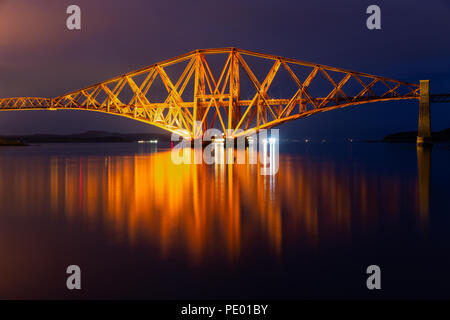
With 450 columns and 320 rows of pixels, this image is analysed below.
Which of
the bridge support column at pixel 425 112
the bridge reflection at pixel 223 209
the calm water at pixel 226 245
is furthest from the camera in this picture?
the bridge support column at pixel 425 112

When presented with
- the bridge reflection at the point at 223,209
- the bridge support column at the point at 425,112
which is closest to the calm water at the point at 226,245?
the bridge reflection at the point at 223,209

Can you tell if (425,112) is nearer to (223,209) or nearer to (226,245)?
(223,209)

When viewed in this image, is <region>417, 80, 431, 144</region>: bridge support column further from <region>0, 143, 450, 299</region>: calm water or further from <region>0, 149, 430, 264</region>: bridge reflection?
<region>0, 143, 450, 299</region>: calm water

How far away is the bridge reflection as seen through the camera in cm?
559

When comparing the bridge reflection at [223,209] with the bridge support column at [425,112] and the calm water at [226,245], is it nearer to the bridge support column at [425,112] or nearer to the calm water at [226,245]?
the calm water at [226,245]

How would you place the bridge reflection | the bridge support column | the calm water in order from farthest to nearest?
the bridge support column, the bridge reflection, the calm water

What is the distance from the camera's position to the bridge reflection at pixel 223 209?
5.59 meters

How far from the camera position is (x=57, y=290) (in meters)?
3.89

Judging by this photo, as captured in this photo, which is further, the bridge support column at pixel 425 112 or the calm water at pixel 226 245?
the bridge support column at pixel 425 112

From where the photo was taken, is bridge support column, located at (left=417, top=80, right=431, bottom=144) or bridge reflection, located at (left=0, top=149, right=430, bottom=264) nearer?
bridge reflection, located at (left=0, top=149, right=430, bottom=264)

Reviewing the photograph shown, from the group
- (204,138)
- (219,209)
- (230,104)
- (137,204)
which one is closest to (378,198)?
(219,209)

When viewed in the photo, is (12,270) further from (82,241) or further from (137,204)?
(137,204)

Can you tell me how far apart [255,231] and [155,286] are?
2.57m

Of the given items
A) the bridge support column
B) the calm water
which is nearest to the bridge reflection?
the calm water
